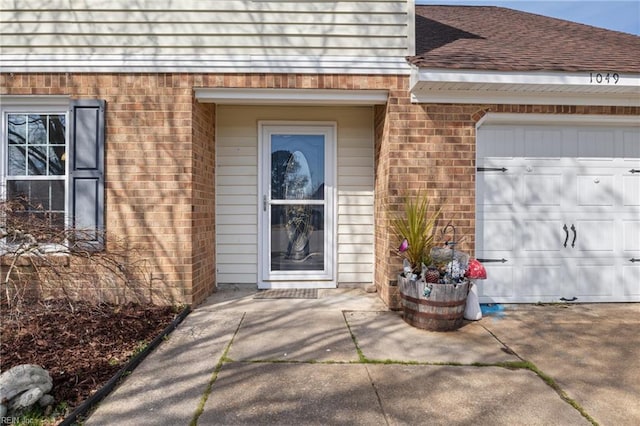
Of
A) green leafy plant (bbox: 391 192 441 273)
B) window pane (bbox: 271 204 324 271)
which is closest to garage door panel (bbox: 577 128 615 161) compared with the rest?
green leafy plant (bbox: 391 192 441 273)

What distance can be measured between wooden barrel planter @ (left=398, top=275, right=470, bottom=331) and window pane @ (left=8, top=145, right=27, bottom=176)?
15.9 feet

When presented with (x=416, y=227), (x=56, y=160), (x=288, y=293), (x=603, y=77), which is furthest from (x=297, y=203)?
(x=603, y=77)

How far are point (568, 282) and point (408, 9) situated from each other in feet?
13.2

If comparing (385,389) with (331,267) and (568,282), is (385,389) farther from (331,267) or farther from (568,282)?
(568,282)

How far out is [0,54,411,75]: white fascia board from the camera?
4.34 meters

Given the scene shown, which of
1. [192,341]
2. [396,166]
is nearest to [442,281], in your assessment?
[396,166]

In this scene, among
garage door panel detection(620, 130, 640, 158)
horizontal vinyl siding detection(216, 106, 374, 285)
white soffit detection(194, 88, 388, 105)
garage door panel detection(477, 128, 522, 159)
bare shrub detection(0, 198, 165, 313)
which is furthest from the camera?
horizontal vinyl siding detection(216, 106, 374, 285)

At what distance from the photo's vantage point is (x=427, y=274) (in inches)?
151

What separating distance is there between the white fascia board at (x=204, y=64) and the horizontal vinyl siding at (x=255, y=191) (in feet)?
2.97

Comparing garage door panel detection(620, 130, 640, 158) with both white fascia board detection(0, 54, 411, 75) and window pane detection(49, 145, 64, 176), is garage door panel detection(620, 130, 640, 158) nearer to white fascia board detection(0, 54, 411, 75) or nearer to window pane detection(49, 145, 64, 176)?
white fascia board detection(0, 54, 411, 75)

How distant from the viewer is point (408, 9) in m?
4.45

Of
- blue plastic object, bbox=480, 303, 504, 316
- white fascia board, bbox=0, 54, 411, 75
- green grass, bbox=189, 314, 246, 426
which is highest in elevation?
white fascia board, bbox=0, 54, 411, 75

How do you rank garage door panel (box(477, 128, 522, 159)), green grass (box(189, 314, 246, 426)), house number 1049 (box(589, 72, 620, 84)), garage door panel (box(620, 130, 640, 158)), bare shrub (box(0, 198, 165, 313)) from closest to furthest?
green grass (box(189, 314, 246, 426)) < house number 1049 (box(589, 72, 620, 84)) < bare shrub (box(0, 198, 165, 313)) < garage door panel (box(477, 128, 522, 159)) < garage door panel (box(620, 130, 640, 158))

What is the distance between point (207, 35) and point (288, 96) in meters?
1.19
